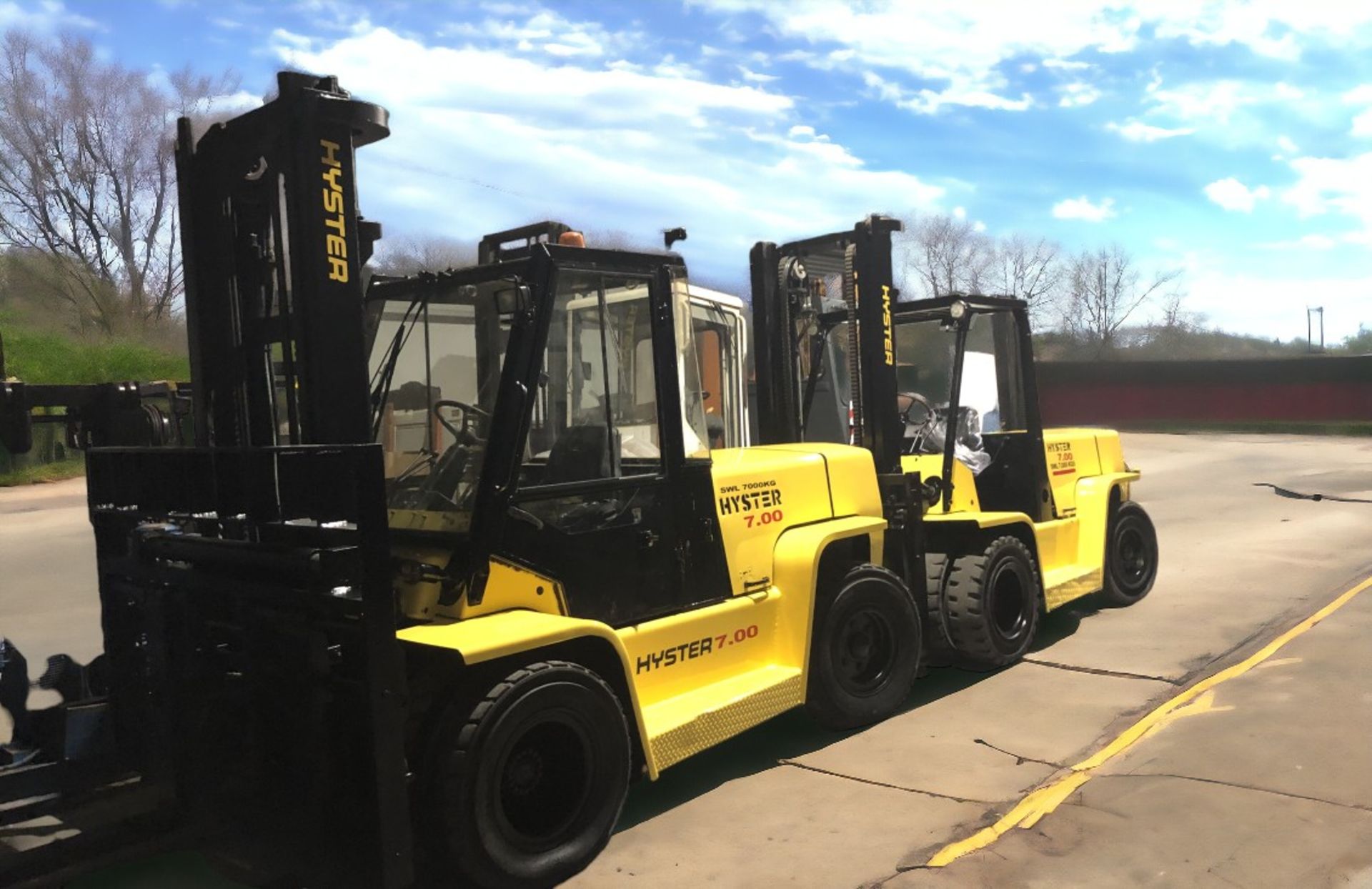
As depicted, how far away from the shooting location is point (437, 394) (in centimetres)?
453

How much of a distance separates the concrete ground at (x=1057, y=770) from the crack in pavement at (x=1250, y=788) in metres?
0.02

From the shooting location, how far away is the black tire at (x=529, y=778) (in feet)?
12.0

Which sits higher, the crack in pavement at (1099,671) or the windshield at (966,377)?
the windshield at (966,377)

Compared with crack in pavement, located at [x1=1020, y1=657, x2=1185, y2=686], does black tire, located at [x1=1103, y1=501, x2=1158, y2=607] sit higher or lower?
higher

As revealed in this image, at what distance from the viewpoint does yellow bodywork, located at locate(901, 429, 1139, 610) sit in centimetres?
732

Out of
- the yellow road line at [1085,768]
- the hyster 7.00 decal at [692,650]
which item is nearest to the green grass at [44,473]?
the hyster 7.00 decal at [692,650]

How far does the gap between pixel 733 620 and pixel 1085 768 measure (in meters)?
1.88

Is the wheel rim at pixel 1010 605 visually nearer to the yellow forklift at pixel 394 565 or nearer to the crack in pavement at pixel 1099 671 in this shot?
the crack in pavement at pixel 1099 671

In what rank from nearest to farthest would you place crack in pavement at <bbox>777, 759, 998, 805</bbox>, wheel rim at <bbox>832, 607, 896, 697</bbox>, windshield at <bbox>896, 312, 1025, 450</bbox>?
crack in pavement at <bbox>777, 759, 998, 805</bbox> < wheel rim at <bbox>832, 607, 896, 697</bbox> < windshield at <bbox>896, 312, 1025, 450</bbox>

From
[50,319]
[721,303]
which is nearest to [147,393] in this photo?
[721,303]

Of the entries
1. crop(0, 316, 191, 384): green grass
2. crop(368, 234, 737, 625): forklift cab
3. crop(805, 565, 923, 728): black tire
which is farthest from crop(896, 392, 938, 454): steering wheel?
crop(0, 316, 191, 384): green grass

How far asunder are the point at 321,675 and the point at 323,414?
3.06 ft

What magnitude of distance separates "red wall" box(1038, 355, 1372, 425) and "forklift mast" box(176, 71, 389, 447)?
3771cm

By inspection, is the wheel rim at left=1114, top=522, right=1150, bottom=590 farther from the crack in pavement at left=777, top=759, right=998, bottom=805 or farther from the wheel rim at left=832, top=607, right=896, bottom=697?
the crack in pavement at left=777, top=759, right=998, bottom=805
